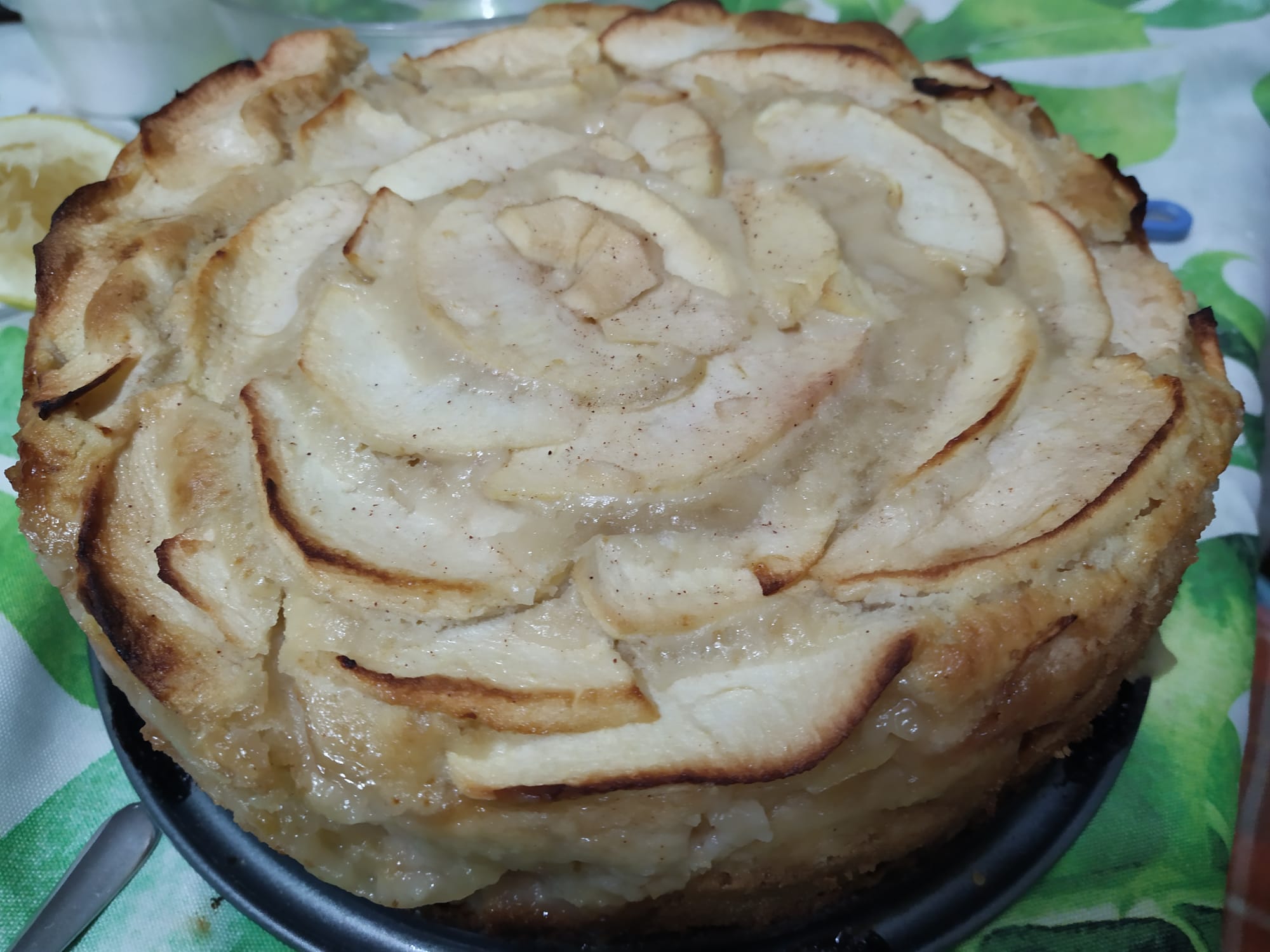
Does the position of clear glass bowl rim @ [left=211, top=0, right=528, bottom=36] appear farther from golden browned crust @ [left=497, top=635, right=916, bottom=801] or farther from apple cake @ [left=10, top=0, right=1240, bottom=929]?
golden browned crust @ [left=497, top=635, right=916, bottom=801]

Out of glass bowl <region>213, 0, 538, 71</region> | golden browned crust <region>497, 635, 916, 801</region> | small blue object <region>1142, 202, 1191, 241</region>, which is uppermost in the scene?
glass bowl <region>213, 0, 538, 71</region>

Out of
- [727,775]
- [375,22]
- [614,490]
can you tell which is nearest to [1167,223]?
[614,490]

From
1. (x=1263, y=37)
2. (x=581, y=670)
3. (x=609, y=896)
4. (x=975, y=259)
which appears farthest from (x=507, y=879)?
(x=1263, y=37)

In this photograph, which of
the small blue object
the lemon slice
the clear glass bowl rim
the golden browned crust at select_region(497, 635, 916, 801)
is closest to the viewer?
the golden browned crust at select_region(497, 635, 916, 801)

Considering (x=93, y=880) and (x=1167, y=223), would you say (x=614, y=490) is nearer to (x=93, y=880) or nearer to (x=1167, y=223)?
(x=93, y=880)

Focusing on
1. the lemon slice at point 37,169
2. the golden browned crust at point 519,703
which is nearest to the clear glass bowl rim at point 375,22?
the lemon slice at point 37,169

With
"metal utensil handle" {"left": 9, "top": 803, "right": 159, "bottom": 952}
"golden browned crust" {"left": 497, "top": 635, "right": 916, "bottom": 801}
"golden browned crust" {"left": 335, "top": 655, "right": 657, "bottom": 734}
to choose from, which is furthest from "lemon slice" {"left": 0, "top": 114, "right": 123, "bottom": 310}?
"golden browned crust" {"left": 497, "top": 635, "right": 916, "bottom": 801}
